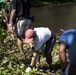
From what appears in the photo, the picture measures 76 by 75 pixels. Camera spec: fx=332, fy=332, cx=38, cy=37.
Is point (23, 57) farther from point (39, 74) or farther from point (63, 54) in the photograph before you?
point (63, 54)

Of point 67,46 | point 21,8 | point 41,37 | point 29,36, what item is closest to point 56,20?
point 21,8

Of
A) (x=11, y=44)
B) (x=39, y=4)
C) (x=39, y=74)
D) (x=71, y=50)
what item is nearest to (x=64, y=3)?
(x=39, y=4)

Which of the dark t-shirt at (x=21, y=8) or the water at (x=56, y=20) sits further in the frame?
the water at (x=56, y=20)

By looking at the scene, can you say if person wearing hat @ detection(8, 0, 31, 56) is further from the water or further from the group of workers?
the water

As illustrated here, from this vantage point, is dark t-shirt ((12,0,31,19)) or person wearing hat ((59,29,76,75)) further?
dark t-shirt ((12,0,31,19))

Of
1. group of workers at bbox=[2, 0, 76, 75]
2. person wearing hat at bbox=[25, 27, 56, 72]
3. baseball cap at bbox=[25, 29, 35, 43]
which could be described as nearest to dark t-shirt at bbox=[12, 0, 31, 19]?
group of workers at bbox=[2, 0, 76, 75]

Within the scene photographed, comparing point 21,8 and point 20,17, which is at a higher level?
point 21,8

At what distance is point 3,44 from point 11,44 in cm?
52

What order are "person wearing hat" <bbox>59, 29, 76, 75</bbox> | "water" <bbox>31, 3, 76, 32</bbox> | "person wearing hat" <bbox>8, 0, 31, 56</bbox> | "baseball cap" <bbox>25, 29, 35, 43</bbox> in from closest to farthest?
"person wearing hat" <bbox>59, 29, 76, 75</bbox>, "baseball cap" <bbox>25, 29, 35, 43</bbox>, "person wearing hat" <bbox>8, 0, 31, 56</bbox>, "water" <bbox>31, 3, 76, 32</bbox>

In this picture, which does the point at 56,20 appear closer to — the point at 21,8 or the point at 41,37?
the point at 21,8

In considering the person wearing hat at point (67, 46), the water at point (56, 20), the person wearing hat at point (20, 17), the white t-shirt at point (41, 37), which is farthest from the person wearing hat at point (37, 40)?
the water at point (56, 20)

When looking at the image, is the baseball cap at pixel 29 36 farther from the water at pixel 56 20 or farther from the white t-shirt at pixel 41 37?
the water at pixel 56 20

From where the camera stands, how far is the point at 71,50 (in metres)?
2.95

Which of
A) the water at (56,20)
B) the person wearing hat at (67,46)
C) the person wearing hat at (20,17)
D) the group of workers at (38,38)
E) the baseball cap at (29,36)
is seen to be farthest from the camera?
the water at (56,20)
